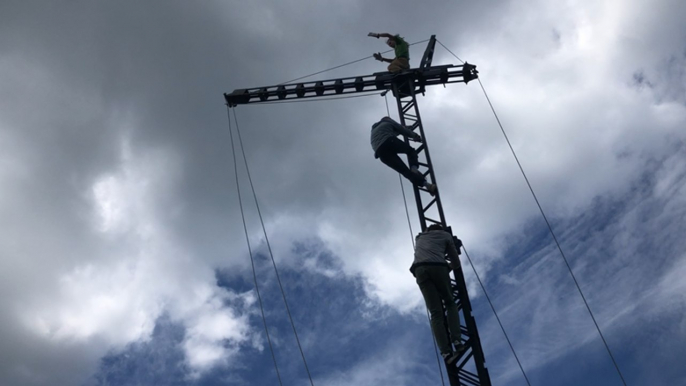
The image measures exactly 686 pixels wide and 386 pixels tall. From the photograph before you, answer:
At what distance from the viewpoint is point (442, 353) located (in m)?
8.43

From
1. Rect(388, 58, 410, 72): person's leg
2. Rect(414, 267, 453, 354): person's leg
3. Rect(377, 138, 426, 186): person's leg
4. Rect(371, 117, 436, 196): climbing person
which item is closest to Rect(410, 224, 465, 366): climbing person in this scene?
Rect(414, 267, 453, 354): person's leg

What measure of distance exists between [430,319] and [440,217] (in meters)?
2.43

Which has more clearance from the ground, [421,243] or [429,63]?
[429,63]

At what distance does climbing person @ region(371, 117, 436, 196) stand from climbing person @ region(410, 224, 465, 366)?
2015 mm

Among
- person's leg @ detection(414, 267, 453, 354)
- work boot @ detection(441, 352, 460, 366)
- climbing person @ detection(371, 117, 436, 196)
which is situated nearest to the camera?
person's leg @ detection(414, 267, 453, 354)

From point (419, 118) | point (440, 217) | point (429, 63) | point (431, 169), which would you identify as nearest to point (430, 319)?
point (440, 217)

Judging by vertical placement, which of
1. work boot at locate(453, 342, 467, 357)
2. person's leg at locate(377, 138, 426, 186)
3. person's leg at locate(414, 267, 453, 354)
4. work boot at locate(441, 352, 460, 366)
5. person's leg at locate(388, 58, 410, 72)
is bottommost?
work boot at locate(441, 352, 460, 366)

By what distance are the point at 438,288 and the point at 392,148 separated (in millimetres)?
3284

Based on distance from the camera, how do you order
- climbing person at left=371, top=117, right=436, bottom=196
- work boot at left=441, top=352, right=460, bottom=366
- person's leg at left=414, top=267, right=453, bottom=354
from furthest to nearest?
climbing person at left=371, top=117, right=436, bottom=196 < work boot at left=441, top=352, right=460, bottom=366 < person's leg at left=414, top=267, right=453, bottom=354

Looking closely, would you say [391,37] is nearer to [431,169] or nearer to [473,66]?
[473,66]

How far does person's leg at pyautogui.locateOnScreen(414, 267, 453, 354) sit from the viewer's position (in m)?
8.33

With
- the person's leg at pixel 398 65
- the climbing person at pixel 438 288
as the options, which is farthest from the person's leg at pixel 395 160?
the person's leg at pixel 398 65

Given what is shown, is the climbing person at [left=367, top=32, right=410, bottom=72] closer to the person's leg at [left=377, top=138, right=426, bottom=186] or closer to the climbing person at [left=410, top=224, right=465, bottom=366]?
the person's leg at [left=377, top=138, right=426, bottom=186]

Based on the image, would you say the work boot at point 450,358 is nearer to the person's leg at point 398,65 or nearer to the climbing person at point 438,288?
the climbing person at point 438,288
